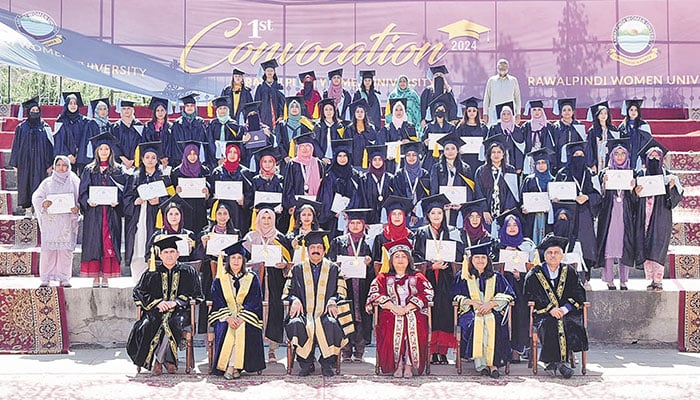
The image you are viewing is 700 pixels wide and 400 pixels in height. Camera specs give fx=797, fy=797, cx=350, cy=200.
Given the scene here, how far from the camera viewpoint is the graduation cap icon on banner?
1405cm

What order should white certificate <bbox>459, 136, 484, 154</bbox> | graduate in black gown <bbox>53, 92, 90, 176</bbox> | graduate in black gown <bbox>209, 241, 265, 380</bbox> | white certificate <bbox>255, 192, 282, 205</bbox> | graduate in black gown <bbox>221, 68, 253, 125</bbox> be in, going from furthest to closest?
graduate in black gown <bbox>221, 68, 253, 125</bbox> < graduate in black gown <bbox>53, 92, 90, 176</bbox> < white certificate <bbox>459, 136, 484, 154</bbox> < white certificate <bbox>255, 192, 282, 205</bbox> < graduate in black gown <bbox>209, 241, 265, 380</bbox>

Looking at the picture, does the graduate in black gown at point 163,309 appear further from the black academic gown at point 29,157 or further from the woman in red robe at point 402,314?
the black academic gown at point 29,157

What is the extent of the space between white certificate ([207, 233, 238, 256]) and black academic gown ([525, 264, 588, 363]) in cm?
273

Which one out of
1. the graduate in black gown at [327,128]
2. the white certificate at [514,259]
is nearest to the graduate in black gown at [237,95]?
the graduate in black gown at [327,128]

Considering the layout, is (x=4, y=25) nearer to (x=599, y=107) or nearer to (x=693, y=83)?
(x=599, y=107)

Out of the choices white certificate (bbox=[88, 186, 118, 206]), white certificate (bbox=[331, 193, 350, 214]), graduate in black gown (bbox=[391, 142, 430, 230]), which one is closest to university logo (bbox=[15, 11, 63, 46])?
white certificate (bbox=[88, 186, 118, 206])

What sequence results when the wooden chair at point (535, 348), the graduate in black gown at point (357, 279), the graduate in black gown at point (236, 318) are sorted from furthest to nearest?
1. the graduate in black gown at point (357, 279)
2. the wooden chair at point (535, 348)
3. the graduate in black gown at point (236, 318)

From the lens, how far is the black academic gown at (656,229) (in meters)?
8.30

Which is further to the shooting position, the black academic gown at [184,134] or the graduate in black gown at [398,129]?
A: the graduate in black gown at [398,129]

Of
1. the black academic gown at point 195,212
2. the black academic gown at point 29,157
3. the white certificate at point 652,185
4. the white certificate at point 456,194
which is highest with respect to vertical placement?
the black academic gown at point 29,157

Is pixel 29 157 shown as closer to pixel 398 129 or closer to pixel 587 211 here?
pixel 398 129

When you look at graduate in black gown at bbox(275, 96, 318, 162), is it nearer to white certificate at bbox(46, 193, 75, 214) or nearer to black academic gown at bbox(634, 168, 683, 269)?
white certificate at bbox(46, 193, 75, 214)

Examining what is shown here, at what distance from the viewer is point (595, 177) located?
8.52 meters

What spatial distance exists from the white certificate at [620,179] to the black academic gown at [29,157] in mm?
6740
